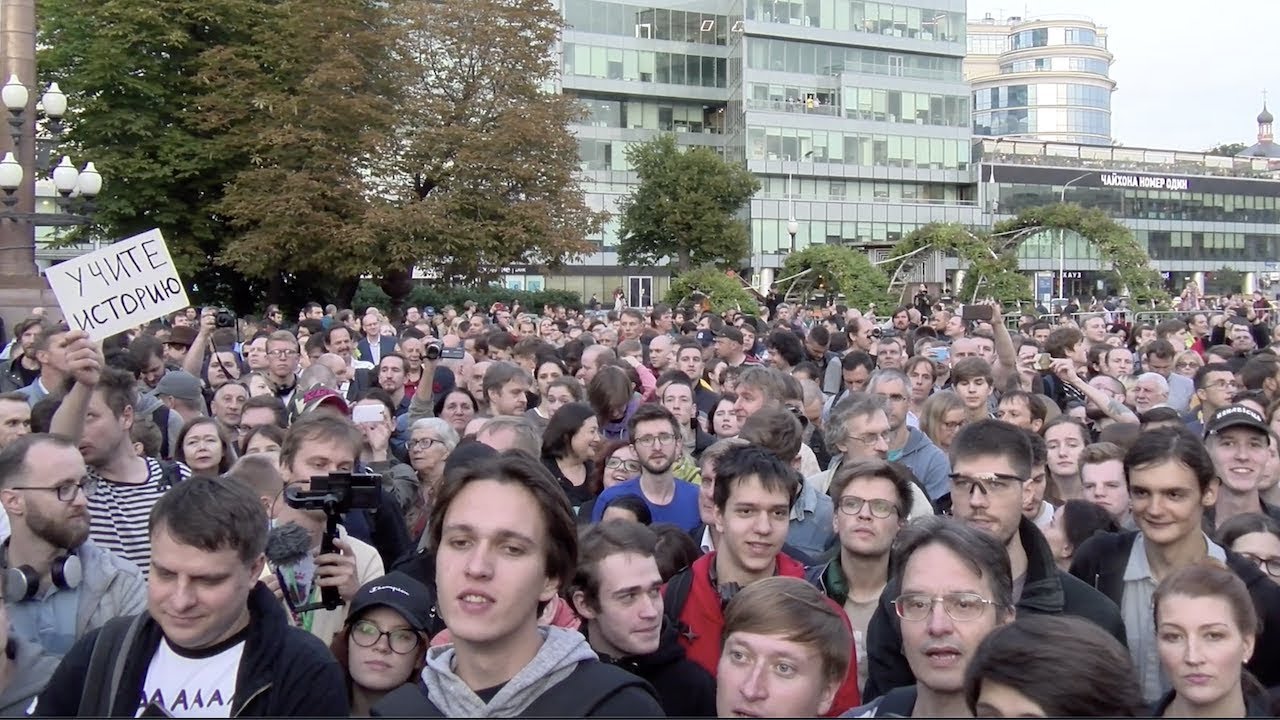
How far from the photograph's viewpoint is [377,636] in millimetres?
3828

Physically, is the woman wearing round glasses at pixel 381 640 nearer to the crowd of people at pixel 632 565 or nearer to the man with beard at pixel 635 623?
the crowd of people at pixel 632 565

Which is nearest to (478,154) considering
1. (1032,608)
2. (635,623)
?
(635,623)

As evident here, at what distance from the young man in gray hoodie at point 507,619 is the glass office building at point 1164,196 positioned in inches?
2960

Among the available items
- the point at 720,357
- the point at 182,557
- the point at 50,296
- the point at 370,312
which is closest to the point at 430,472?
the point at 182,557

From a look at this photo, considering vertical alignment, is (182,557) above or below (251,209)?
below

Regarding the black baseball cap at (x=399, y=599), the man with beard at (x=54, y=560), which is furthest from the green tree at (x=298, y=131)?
the black baseball cap at (x=399, y=599)

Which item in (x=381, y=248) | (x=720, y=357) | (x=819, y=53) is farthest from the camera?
(x=819, y=53)

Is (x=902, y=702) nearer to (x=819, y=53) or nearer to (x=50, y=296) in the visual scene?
(x=50, y=296)

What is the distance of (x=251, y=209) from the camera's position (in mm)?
34531

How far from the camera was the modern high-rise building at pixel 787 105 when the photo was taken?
228ft

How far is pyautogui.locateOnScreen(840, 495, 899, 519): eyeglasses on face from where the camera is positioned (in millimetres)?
4398

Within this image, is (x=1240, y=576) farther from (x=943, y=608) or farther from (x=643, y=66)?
(x=643, y=66)

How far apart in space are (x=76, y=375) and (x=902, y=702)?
12.5ft

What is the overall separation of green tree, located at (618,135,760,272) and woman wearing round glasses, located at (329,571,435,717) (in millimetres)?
54162
